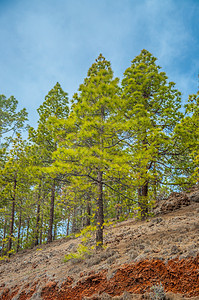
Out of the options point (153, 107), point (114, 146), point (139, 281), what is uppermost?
point (153, 107)

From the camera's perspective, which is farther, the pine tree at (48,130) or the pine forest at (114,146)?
the pine tree at (48,130)

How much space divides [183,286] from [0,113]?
27.8m

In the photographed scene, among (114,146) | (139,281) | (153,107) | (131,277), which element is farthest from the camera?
(153,107)

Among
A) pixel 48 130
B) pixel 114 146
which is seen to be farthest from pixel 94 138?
pixel 48 130

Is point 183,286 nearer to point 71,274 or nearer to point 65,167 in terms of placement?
point 71,274

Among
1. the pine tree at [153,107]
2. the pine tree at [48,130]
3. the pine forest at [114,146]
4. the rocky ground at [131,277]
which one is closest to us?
the rocky ground at [131,277]

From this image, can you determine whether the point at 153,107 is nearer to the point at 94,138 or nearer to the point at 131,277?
the point at 94,138

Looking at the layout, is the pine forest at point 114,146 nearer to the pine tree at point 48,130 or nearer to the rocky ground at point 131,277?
the pine tree at point 48,130

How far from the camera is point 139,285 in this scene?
413 cm

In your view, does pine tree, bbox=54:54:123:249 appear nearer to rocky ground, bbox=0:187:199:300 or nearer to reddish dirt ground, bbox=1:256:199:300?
rocky ground, bbox=0:187:199:300

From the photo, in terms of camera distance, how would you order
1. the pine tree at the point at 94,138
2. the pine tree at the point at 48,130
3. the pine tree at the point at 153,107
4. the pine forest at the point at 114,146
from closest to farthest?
1. the pine tree at the point at 94,138
2. the pine forest at the point at 114,146
3. the pine tree at the point at 153,107
4. the pine tree at the point at 48,130

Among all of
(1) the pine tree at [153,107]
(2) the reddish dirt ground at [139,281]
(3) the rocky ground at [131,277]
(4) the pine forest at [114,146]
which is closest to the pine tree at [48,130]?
(4) the pine forest at [114,146]

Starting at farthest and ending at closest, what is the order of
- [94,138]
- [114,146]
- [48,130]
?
[48,130]
[114,146]
[94,138]

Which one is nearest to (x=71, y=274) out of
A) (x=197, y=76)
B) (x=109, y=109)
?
(x=109, y=109)
